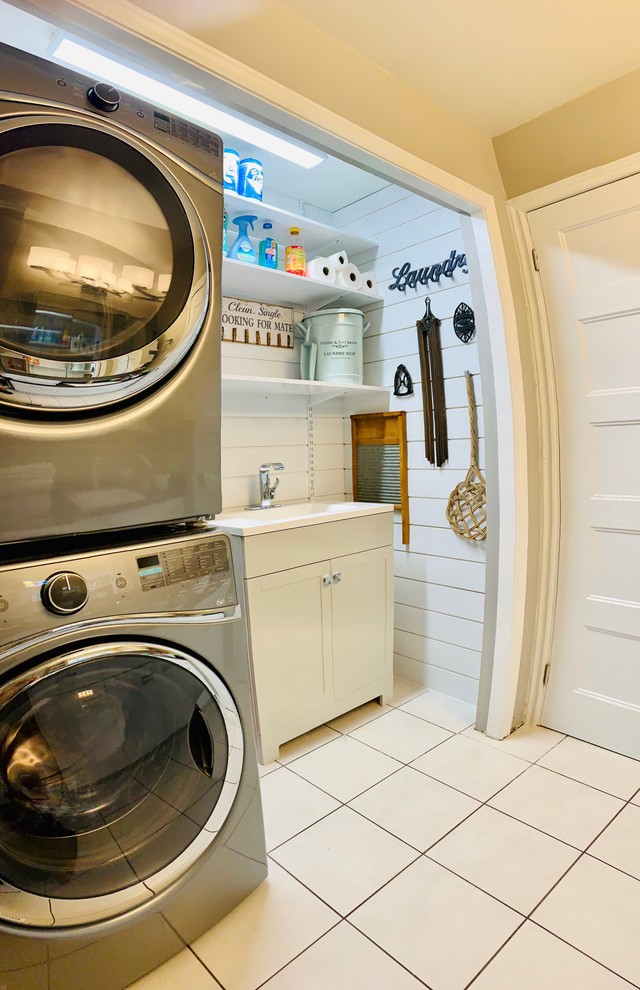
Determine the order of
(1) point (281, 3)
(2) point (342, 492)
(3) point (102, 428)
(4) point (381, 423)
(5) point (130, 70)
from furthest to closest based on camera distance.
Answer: (2) point (342, 492)
(4) point (381, 423)
(5) point (130, 70)
(1) point (281, 3)
(3) point (102, 428)

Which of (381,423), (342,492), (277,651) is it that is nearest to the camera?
(277,651)

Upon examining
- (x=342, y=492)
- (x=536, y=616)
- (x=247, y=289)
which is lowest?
(x=536, y=616)

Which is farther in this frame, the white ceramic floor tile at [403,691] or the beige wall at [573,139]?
the white ceramic floor tile at [403,691]

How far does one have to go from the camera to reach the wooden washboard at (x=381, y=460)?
8.68 ft

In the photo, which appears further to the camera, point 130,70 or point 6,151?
point 130,70

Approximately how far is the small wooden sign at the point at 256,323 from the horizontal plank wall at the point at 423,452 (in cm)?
43

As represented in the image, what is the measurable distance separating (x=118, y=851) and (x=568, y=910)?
3.68 ft

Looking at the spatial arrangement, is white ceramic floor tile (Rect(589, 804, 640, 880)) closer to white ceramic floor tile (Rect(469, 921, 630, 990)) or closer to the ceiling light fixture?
white ceramic floor tile (Rect(469, 921, 630, 990))

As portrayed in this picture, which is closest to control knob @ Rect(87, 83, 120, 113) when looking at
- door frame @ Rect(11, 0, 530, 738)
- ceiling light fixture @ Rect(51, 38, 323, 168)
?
door frame @ Rect(11, 0, 530, 738)

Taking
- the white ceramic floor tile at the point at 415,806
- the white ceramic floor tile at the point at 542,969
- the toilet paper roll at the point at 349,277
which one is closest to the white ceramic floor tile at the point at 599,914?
the white ceramic floor tile at the point at 542,969

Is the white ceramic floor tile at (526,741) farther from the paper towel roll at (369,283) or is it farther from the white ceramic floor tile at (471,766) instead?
the paper towel roll at (369,283)

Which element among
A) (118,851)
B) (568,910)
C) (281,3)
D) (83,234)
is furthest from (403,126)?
(568,910)

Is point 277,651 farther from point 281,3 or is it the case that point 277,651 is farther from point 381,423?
point 281,3

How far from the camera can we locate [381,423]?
2738 millimetres
